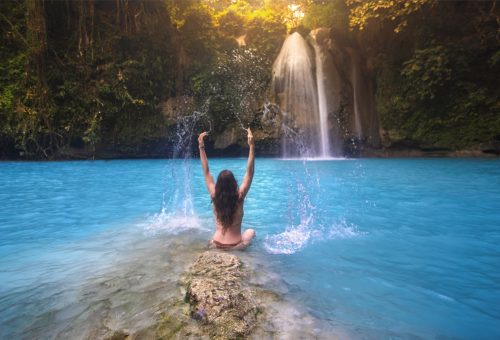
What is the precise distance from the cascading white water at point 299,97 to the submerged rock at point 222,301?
13424 millimetres

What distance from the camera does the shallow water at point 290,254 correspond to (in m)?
2.44

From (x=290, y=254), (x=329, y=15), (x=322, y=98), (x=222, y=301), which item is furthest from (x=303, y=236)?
(x=329, y=15)

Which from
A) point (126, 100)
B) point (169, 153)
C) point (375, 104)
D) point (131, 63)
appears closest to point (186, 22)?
point (131, 63)

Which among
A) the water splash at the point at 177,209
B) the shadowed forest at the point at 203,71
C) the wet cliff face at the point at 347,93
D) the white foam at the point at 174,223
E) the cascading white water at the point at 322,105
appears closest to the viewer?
the white foam at the point at 174,223

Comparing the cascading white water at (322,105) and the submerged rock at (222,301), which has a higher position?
the cascading white water at (322,105)

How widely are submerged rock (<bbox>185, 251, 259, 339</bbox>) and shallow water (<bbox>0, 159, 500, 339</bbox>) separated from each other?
258 millimetres

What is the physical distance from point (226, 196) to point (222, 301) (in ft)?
4.64

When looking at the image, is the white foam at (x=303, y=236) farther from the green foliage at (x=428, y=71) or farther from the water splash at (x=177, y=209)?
the green foliage at (x=428, y=71)

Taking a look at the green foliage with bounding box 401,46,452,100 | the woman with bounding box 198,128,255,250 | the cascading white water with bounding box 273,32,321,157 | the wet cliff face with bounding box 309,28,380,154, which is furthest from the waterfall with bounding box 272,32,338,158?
the woman with bounding box 198,128,255,250

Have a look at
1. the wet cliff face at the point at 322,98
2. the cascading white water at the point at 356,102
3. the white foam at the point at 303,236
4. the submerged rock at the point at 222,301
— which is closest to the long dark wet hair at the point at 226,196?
the white foam at the point at 303,236

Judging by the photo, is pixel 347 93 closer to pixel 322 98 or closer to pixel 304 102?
pixel 322 98

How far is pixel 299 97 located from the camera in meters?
16.3

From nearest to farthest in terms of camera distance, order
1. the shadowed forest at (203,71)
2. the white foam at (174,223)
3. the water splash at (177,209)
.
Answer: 1. the white foam at (174,223)
2. the water splash at (177,209)
3. the shadowed forest at (203,71)

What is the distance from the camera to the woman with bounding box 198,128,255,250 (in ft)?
12.1
